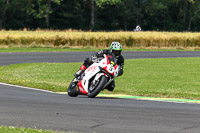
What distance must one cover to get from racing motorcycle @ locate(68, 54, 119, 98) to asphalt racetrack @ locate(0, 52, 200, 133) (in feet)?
0.95

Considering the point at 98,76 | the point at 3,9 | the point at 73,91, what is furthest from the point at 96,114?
the point at 3,9

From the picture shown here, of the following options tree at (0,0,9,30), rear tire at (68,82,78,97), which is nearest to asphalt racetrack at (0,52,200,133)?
rear tire at (68,82,78,97)

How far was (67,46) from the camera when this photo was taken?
133 ft

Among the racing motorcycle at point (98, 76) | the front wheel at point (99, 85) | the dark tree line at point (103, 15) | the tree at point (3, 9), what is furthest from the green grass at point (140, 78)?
the tree at point (3, 9)

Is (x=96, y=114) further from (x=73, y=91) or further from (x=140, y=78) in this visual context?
(x=140, y=78)

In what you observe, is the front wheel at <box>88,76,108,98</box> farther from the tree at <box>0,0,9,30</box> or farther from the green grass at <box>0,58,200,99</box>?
the tree at <box>0,0,9,30</box>

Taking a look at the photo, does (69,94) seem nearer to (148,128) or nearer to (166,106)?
(166,106)

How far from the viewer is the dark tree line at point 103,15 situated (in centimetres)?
7119

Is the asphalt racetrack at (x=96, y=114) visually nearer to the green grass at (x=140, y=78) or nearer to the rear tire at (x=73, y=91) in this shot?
the rear tire at (x=73, y=91)

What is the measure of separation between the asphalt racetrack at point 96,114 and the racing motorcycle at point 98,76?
0.95ft

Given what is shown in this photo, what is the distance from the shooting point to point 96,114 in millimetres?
10438

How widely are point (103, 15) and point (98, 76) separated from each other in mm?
70384

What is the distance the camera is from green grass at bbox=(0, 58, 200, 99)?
16531 mm

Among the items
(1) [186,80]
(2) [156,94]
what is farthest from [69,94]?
(1) [186,80]
